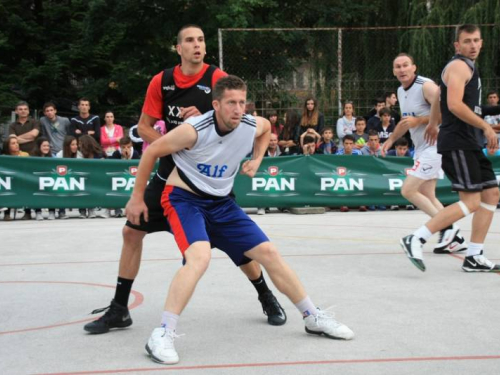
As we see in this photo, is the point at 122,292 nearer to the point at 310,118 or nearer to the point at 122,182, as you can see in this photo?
the point at 122,182

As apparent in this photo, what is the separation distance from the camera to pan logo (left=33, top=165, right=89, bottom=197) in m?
13.4

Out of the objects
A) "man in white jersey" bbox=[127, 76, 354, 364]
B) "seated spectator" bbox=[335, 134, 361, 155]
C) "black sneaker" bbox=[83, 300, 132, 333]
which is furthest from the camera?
"seated spectator" bbox=[335, 134, 361, 155]

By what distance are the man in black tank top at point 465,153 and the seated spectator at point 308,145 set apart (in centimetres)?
705

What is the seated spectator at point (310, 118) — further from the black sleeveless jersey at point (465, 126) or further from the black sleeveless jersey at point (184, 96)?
the black sleeveless jersey at point (184, 96)

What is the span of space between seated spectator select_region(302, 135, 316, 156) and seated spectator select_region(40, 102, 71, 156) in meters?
4.32

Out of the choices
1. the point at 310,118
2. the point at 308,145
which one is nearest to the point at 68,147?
the point at 308,145

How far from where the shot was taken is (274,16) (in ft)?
78.8

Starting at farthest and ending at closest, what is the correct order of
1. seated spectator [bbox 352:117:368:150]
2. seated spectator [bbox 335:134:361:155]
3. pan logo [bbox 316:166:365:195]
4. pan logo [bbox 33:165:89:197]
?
seated spectator [bbox 352:117:368:150], seated spectator [bbox 335:134:361:155], pan logo [bbox 316:166:365:195], pan logo [bbox 33:165:89:197]

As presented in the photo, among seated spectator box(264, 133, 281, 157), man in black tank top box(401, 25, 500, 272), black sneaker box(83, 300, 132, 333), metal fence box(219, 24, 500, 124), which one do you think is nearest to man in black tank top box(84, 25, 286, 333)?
black sneaker box(83, 300, 132, 333)

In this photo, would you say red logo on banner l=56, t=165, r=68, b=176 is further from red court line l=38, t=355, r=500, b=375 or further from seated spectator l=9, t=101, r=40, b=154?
red court line l=38, t=355, r=500, b=375

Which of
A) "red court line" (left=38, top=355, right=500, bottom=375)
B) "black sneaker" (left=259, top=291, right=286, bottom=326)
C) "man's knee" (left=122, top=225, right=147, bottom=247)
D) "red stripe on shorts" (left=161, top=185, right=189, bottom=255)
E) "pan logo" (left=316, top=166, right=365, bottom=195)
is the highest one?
"red stripe on shorts" (left=161, top=185, right=189, bottom=255)

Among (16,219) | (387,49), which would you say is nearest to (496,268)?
(16,219)

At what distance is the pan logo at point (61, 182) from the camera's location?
13367mm

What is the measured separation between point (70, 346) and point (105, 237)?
208 inches
